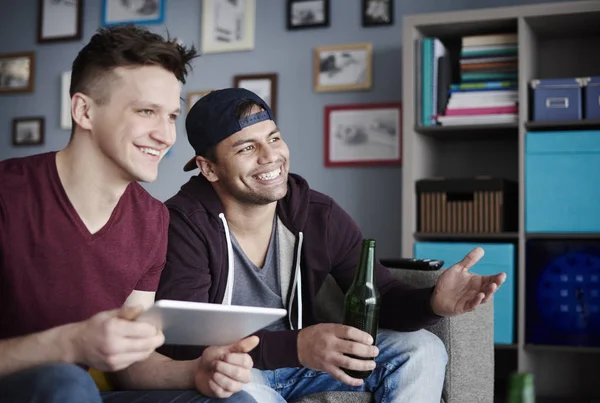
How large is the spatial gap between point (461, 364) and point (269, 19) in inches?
A: 104

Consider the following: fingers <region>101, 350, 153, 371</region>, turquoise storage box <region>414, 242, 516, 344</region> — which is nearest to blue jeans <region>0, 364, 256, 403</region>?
fingers <region>101, 350, 153, 371</region>

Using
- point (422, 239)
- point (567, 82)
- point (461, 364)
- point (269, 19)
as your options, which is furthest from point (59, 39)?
point (461, 364)

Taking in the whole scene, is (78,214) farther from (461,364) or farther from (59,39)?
(59,39)

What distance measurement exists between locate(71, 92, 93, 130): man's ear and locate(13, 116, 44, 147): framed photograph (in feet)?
10.9

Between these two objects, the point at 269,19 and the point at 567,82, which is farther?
the point at 269,19

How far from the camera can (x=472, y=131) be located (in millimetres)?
3557

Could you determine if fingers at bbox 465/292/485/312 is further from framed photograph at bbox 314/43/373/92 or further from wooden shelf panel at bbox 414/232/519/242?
framed photograph at bbox 314/43/373/92

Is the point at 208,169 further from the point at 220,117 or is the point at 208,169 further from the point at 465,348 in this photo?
the point at 465,348

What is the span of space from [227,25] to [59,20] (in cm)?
110

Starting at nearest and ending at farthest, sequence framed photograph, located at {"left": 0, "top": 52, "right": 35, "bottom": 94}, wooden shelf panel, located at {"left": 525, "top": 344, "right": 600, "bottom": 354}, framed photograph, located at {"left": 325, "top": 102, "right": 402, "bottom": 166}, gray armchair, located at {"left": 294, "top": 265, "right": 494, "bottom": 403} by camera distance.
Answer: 1. gray armchair, located at {"left": 294, "top": 265, "right": 494, "bottom": 403}
2. wooden shelf panel, located at {"left": 525, "top": 344, "right": 600, "bottom": 354}
3. framed photograph, located at {"left": 325, "top": 102, "right": 402, "bottom": 166}
4. framed photograph, located at {"left": 0, "top": 52, "right": 35, "bottom": 94}

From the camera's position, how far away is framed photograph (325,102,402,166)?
13.1 feet

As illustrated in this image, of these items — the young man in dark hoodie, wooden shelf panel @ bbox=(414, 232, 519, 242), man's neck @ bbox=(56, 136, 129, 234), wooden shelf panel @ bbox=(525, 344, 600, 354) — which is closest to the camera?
man's neck @ bbox=(56, 136, 129, 234)

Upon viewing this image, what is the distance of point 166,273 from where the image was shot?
187 centimetres

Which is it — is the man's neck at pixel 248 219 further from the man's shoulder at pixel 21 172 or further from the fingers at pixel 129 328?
the fingers at pixel 129 328
